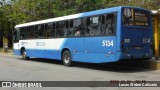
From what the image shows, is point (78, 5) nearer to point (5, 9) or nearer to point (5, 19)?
point (5, 9)

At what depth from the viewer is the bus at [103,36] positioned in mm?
15008

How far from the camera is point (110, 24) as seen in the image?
605 inches

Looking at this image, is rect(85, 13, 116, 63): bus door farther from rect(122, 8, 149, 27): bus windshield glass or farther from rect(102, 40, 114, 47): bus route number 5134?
rect(122, 8, 149, 27): bus windshield glass

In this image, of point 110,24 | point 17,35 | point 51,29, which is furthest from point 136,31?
point 17,35

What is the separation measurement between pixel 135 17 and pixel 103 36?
5.70 ft

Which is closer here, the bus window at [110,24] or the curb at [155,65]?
the bus window at [110,24]

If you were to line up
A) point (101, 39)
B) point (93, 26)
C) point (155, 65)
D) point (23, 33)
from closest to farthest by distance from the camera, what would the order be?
point (101, 39)
point (155, 65)
point (93, 26)
point (23, 33)

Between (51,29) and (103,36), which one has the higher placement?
(51,29)

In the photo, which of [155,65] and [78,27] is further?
[78,27]

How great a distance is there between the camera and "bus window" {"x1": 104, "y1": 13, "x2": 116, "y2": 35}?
15181mm

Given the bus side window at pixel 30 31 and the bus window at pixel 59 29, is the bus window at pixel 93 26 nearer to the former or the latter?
the bus window at pixel 59 29

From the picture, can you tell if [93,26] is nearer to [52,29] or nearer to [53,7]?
[52,29]

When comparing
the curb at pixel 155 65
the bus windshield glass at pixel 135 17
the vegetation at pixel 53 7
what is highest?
the vegetation at pixel 53 7

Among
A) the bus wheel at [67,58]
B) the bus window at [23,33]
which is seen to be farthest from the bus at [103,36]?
the bus window at [23,33]
